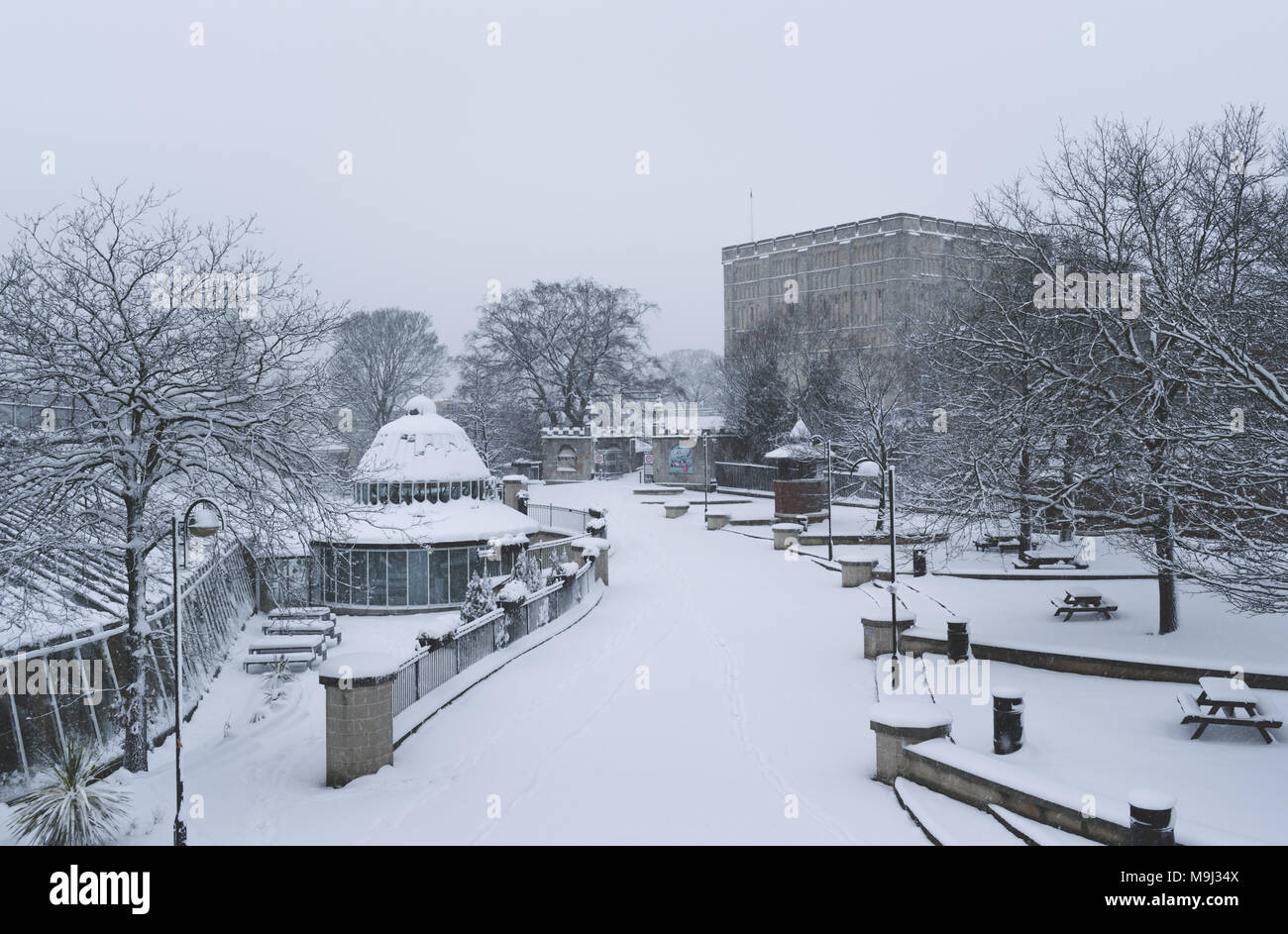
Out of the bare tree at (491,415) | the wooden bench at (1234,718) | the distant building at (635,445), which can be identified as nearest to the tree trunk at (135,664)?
the wooden bench at (1234,718)

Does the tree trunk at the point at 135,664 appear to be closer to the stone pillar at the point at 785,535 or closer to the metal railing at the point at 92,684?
the metal railing at the point at 92,684

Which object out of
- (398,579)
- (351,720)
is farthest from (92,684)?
(398,579)

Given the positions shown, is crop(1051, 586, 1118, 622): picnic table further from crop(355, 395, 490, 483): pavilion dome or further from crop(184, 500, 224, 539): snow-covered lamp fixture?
crop(355, 395, 490, 483): pavilion dome

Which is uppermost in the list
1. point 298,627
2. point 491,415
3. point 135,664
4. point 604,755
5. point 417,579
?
point 491,415

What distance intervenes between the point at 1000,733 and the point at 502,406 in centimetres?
5453

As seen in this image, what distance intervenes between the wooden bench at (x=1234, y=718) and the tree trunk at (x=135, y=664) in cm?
1306

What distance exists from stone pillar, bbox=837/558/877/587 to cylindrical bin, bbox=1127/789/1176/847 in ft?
52.5

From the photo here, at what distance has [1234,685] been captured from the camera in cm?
1090

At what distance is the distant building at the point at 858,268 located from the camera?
247 feet

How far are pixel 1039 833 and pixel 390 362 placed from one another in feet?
216

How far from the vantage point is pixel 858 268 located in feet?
261

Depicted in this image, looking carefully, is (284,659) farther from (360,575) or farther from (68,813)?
(68,813)

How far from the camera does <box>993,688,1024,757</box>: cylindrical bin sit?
10156mm

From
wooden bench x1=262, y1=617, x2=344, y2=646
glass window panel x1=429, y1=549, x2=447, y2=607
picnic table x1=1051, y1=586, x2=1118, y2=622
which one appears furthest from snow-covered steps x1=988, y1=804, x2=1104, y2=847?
glass window panel x1=429, y1=549, x2=447, y2=607
